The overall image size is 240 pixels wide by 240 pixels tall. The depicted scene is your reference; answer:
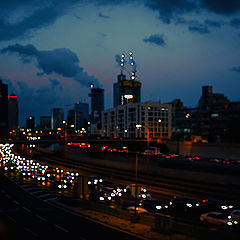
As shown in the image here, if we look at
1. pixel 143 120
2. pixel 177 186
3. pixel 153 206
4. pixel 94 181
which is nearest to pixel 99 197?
pixel 153 206

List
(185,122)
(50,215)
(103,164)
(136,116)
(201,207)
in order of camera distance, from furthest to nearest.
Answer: (136,116), (185,122), (103,164), (201,207), (50,215)

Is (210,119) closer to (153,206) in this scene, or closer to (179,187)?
(179,187)

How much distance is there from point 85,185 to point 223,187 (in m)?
25.4

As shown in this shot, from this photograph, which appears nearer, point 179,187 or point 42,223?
point 42,223

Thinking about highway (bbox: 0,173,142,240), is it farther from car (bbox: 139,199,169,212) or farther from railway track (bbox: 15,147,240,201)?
railway track (bbox: 15,147,240,201)

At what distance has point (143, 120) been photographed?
6836 inches

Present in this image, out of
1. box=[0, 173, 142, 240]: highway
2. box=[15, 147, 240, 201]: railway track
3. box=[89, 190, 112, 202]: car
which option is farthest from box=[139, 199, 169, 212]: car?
box=[15, 147, 240, 201]: railway track

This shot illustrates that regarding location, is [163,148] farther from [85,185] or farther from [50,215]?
[50,215]

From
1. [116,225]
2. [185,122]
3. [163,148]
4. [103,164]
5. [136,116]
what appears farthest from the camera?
[136,116]

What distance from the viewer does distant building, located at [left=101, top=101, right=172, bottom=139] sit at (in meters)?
173

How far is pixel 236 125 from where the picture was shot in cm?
11112

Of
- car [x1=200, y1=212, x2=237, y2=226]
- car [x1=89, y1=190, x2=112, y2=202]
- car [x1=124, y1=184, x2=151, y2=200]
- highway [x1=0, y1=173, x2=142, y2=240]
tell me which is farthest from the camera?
car [x1=89, y1=190, x2=112, y2=202]

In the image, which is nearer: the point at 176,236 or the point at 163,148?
the point at 176,236

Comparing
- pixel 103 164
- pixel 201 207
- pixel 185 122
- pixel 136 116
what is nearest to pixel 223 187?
pixel 201 207
